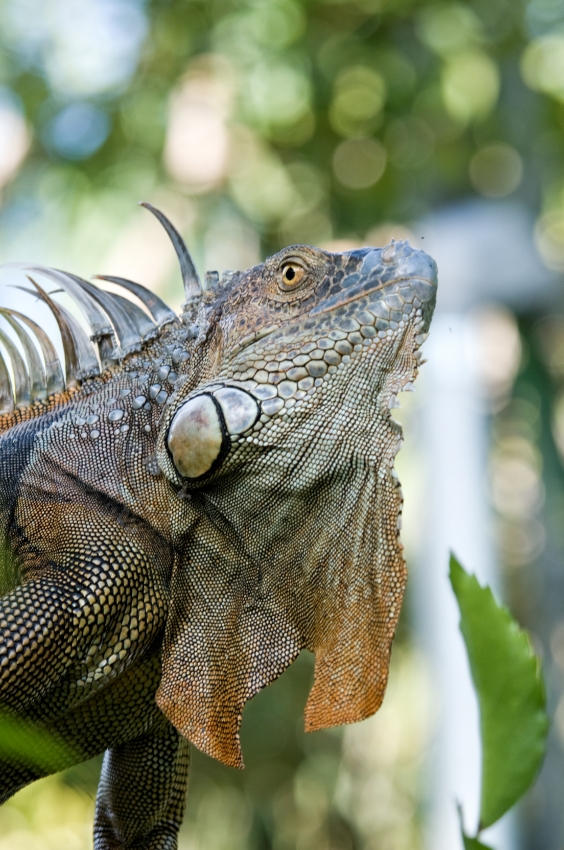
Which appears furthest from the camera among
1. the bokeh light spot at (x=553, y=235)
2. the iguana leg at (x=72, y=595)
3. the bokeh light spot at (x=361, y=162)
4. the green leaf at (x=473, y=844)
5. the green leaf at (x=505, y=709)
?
the bokeh light spot at (x=553, y=235)

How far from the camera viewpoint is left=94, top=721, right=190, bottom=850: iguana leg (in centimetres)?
201

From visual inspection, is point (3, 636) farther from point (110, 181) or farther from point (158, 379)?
point (110, 181)

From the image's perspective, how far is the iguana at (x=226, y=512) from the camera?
1653mm

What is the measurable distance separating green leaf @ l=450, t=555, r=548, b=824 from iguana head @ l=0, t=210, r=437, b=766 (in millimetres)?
467

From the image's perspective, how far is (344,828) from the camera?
7859 millimetres

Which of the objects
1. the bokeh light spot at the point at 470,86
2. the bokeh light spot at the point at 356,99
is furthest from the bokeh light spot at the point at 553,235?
the bokeh light spot at the point at 356,99

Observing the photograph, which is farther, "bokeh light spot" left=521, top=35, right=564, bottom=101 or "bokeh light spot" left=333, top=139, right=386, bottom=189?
"bokeh light spot" left=333, top=139, right=386, bottom=189

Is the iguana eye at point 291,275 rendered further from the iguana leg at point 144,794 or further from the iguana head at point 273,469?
the iguana leg at point 144,794

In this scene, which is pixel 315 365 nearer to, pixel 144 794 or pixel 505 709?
pixel 505 709

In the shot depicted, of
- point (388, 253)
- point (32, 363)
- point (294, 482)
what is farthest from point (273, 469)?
point (32, 363)

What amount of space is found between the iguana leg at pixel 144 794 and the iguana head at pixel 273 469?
363 mm

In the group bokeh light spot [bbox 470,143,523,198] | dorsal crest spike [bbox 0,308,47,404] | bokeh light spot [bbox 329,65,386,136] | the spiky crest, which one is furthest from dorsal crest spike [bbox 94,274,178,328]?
bokeh light spot [bbox 470,143,523,198]

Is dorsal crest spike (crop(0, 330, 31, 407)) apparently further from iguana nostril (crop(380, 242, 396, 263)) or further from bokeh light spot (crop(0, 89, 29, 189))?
bokeh light spot (crop(0, 89, 29, 189))

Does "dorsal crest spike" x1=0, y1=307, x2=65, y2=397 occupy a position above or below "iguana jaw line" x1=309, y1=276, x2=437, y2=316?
above
